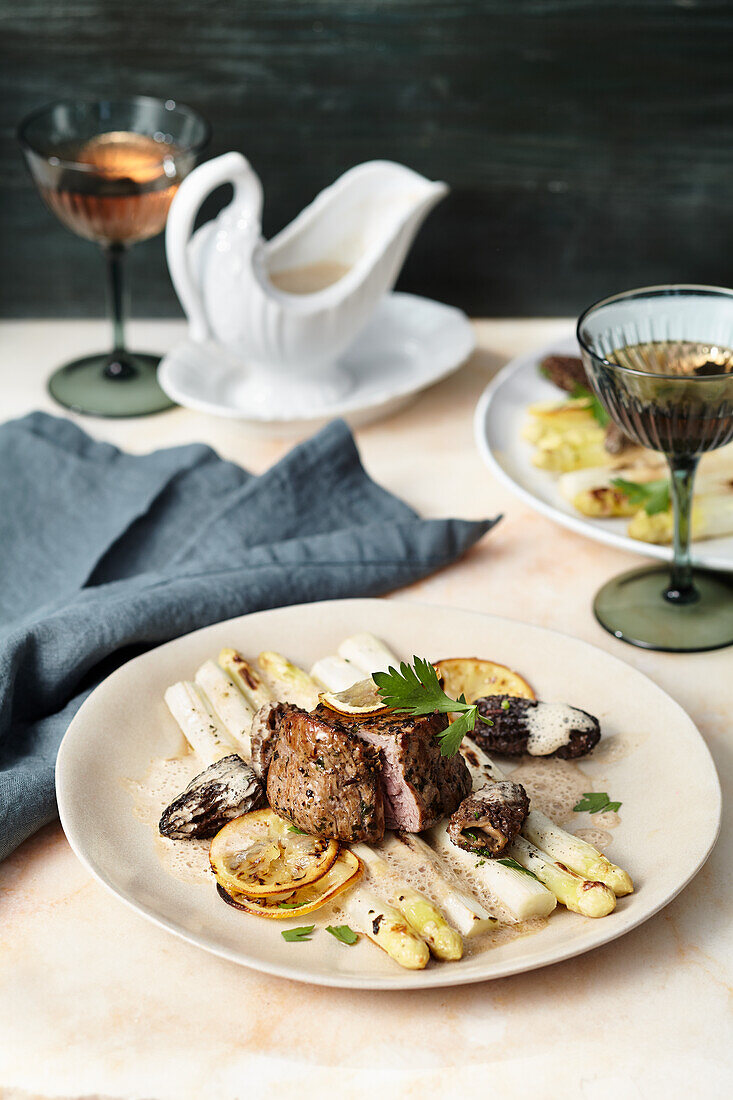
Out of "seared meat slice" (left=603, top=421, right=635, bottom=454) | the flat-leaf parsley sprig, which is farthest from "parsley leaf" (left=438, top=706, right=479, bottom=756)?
"seared meat slice" (left=603, top=421, right=635, bottom=454)

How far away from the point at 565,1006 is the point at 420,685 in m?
0.27

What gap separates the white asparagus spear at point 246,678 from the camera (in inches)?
45.4

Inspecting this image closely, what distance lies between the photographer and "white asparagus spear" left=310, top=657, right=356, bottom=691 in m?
1.17

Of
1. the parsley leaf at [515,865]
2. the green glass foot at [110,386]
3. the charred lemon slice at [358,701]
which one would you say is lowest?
the green glass foot at [110,386]

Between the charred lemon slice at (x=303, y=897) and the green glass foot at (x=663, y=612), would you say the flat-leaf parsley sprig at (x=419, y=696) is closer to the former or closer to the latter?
the charred lemon slice at (x=303, y=897)

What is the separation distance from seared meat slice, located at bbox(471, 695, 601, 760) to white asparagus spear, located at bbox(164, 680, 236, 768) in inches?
9.3

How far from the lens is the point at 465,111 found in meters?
2.12

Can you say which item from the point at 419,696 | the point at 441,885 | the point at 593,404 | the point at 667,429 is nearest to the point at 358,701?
the point at 419,696

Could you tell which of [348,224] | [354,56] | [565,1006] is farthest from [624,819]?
[354,56]

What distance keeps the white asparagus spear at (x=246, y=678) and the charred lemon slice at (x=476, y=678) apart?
0.58ft

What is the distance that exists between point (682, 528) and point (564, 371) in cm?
56

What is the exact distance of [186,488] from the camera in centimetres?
162

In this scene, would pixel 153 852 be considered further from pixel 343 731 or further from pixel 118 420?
pixel 118 420

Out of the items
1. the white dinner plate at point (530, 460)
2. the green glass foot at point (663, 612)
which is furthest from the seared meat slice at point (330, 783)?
the white dinner plate at point (530, 460)
